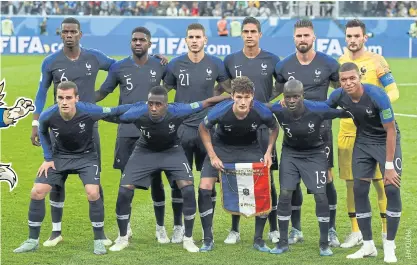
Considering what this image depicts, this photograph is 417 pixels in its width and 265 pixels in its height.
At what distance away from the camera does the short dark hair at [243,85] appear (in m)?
9.79

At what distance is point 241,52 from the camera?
1087 centimetres

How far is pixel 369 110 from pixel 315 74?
1052mm

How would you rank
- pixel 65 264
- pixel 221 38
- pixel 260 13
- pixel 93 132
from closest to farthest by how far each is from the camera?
pixel 65 264 < pixel 93 132 < pixel 221 38 < pixel 260 13

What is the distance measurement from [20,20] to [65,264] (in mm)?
32318

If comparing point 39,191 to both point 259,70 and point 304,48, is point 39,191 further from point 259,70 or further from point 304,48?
point 304,48

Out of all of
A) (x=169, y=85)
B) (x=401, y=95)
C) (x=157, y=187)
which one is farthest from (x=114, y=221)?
(x=401, y=95)

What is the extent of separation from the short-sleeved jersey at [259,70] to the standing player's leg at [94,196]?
2.14 meters

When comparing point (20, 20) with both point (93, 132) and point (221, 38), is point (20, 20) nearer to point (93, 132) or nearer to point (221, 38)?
point (221, 38)

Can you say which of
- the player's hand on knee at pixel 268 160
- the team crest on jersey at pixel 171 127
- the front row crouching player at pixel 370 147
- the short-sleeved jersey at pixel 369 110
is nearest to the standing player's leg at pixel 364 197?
the front row crouching player at pixel 370 147

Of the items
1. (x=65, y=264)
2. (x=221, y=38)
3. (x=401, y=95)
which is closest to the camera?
(x=65, y=264)

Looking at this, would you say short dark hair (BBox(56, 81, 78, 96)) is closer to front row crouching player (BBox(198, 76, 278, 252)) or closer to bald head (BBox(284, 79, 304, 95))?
front row crouching player (BBox(198, 76, 278, 252))

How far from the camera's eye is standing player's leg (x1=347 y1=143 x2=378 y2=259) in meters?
9.79

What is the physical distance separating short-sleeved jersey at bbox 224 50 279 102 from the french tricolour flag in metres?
1.01

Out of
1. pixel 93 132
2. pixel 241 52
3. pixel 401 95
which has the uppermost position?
pixel 241 52
